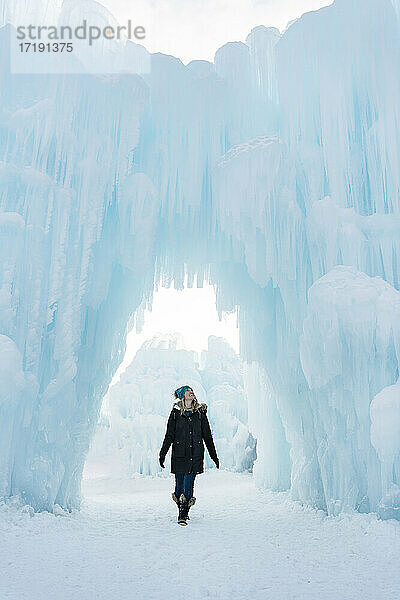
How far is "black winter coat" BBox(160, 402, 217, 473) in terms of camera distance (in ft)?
18.2

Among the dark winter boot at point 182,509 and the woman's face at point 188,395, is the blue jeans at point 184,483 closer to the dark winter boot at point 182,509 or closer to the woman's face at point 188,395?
the dark winter boot at point 182,509

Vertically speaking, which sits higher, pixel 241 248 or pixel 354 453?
pixel 241 248

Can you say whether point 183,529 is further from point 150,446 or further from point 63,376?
point 150,446

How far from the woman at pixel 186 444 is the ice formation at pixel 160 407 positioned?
12.0 metres

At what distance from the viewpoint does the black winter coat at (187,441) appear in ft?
18.2

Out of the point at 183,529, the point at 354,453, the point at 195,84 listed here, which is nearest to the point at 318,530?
the point at 354,453

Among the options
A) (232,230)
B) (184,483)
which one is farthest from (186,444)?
(232,230)

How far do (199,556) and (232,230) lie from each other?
504cm

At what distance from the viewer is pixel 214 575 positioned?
395 centimetres

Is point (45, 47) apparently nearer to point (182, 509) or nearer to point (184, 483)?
point (184, 483)

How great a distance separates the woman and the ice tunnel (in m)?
1.88

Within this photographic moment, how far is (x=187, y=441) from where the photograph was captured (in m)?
5.59

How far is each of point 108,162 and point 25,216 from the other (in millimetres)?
1630

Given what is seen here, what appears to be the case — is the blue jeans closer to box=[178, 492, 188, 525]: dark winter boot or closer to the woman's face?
box=[178, 492, 188, 525]: dark winter boot
